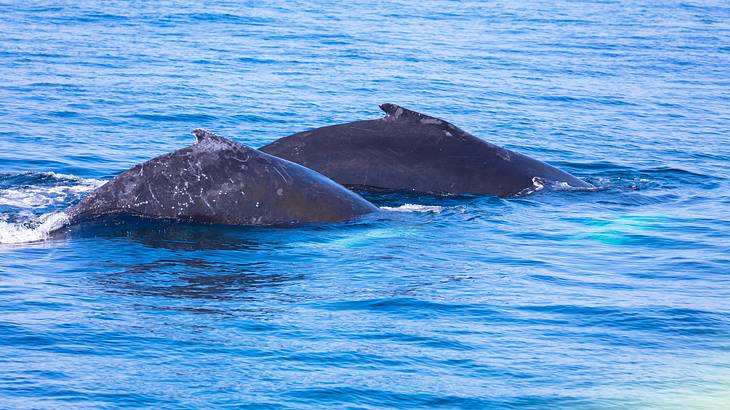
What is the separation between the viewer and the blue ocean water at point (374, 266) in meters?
8.55

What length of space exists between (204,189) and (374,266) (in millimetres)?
2165

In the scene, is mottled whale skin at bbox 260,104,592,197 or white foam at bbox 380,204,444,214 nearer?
white foam at bbox 380,204,444,214

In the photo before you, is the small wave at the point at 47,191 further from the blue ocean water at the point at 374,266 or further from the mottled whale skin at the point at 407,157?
the mottled whale skin at the point at 407,157

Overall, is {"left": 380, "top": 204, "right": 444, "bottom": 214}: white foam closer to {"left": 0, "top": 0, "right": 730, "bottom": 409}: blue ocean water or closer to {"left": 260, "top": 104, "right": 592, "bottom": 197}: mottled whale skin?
{"left": 0, "top": 0, "right": 730, "bottom": 409}: blue ocean water

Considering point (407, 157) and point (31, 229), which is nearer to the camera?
point (31, 229)

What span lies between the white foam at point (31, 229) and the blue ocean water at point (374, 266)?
0.06m

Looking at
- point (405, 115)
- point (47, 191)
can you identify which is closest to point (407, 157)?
point (405, 115)

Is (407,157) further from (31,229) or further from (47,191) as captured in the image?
(31,229)

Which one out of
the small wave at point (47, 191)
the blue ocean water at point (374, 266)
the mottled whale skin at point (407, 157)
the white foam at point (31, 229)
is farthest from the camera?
the mottled whale skin at point (407, 157)

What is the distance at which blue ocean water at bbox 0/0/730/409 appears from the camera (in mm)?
8547

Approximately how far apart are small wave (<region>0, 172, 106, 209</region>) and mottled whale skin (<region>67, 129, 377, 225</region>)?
6.04 feet

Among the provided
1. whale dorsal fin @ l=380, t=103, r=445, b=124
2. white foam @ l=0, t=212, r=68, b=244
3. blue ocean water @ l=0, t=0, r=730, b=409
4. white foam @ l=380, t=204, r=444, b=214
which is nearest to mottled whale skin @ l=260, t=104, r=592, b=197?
whale dorsal fin @ l=380, t=103, r=445, b=124

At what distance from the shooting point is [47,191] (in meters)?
15.2

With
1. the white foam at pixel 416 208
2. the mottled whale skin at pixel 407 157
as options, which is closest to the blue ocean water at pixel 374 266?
the white foam at pixel 416 208
